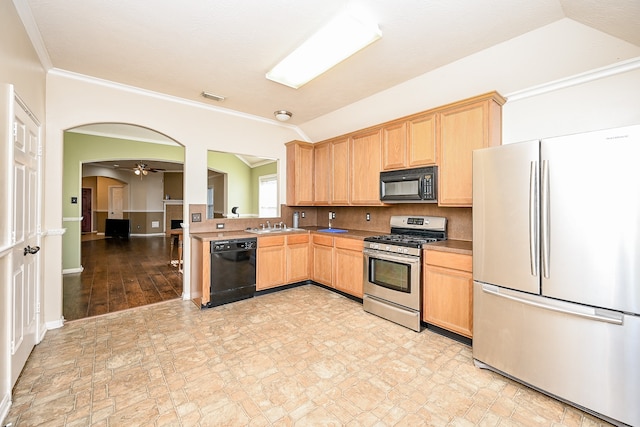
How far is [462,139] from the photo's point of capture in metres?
2.88

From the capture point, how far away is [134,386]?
198cm

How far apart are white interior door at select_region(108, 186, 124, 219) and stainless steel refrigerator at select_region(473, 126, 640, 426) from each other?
12696 millimetres

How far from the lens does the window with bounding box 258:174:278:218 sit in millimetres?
5563

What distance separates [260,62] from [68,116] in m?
2.19

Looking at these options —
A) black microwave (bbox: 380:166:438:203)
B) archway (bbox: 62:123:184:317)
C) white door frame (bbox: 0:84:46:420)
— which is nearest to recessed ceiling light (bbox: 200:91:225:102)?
archway (bbox: 62:123:184:317)

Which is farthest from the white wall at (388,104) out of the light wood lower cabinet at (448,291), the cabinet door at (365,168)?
the light wood lower cabinet at (448,291)

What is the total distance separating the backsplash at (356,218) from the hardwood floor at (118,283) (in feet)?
3.92

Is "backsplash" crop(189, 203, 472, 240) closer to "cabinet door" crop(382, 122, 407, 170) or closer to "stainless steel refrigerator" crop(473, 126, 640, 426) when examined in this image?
"cabinet door" crop(382, 122, 407, 170)

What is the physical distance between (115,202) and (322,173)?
10.4 metres

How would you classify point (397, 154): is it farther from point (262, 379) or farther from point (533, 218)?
point (262, 379)

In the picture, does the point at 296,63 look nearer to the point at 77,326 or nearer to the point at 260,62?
the point at 260,62

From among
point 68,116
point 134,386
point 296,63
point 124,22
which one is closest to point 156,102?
point 68,116

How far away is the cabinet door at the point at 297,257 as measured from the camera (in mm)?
4184

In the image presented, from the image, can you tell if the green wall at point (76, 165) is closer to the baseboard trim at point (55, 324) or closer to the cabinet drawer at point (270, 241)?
the baseboard trim at point (55, 324)
